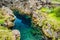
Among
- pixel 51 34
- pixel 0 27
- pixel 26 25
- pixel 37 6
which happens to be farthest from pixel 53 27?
pixel 37 6

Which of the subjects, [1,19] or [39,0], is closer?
[1,19]

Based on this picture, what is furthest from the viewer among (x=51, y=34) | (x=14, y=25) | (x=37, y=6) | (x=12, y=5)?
(x=12, y=5)

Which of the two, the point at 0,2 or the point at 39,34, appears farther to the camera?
the point at 0,2

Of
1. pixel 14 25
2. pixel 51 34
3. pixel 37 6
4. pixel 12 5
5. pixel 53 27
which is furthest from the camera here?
pixel 12 5

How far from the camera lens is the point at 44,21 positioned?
3004 inches

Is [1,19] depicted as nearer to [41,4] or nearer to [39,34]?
[39,34]

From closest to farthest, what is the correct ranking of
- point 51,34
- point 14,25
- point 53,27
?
point 51,34
point 53,27
point 14,25

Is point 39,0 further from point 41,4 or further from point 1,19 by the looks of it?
point 1,19

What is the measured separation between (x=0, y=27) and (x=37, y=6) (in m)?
40.3

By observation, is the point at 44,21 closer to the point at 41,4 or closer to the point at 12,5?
the point at 41,4

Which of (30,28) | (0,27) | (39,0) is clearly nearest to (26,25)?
(30,28)

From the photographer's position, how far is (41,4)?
104 meters

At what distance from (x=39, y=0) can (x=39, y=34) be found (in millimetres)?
42157

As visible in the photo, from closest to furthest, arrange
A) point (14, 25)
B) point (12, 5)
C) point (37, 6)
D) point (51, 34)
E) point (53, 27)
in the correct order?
point (51, 34) → point (53, 27) → point (14, 25) → point (37, 6) → point (12, 5)
